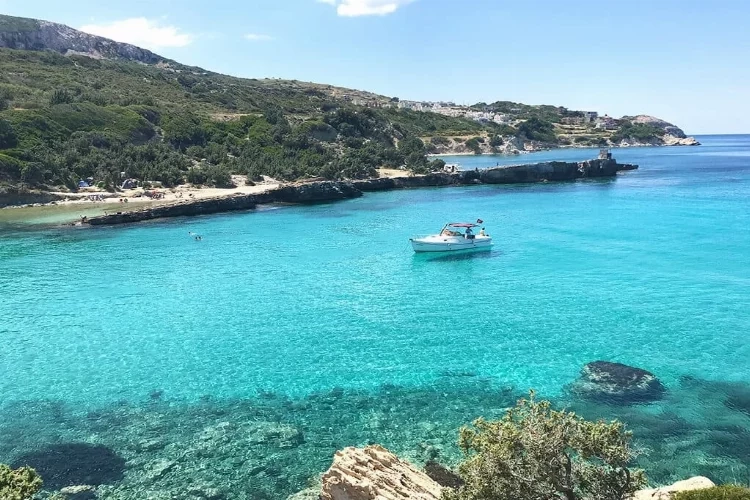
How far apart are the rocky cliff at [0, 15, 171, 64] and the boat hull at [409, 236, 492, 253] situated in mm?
145463

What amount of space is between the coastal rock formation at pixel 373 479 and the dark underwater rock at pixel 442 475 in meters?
1.35

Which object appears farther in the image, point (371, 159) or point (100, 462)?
point (371, 159)

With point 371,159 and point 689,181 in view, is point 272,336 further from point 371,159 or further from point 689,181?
point 689,181

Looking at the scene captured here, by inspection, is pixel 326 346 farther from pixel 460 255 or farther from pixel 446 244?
pixel 460 255

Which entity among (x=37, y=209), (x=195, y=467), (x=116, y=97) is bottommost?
(x=195, y=467)

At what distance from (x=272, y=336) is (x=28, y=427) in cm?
1009

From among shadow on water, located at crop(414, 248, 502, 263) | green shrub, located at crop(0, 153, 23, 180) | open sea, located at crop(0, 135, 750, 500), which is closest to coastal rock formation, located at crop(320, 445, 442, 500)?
open sea, located at crop(0, 135, 750, 500)

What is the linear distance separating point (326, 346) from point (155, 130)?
251 feet

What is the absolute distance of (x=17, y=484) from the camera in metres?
10.5

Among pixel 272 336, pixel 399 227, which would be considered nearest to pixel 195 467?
pixel 272 336

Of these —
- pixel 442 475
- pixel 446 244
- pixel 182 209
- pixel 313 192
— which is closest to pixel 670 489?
pixel 442 475

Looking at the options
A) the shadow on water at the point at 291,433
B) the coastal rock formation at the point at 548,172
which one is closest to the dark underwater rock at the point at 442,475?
the shadow on water at the point at 291,433

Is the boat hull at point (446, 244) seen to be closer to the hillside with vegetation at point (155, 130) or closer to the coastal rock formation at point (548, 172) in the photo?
the hillside with vegetation at point (155, 130)

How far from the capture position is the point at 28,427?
1680cm
